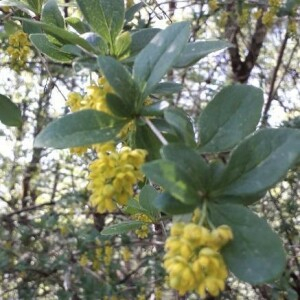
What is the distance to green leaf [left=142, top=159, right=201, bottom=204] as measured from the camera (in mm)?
525

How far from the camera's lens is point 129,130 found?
677mm

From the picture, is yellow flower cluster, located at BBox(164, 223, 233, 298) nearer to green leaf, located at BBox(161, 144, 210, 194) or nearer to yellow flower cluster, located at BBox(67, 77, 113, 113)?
green leaf, located at BBox(161, 144, 210, 194)

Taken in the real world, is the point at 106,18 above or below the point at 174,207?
above

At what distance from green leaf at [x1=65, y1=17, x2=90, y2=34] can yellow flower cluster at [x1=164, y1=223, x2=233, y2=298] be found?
0.43 m

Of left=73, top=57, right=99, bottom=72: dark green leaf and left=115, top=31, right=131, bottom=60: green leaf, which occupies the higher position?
left=115, top=31, right=131, bottom=60: green leaf

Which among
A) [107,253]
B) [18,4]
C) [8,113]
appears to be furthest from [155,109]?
[107,253]

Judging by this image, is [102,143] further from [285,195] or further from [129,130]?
[285,195]

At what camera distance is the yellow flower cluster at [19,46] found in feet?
4.50

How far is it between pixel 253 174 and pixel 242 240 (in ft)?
0.25

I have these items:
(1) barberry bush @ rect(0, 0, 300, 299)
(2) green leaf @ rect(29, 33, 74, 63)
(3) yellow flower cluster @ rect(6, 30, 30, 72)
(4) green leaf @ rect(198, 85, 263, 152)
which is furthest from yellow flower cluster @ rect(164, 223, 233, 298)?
(3) yellow flower cluster @ rect(6, 30, 30, 72)

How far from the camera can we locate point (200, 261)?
0.51 meters

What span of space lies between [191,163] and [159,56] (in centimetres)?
15

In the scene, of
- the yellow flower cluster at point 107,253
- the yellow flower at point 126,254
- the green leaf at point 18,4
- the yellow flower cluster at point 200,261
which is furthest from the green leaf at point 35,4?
the yellow flower at point 126,254

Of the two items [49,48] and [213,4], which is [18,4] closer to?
[49,48]
